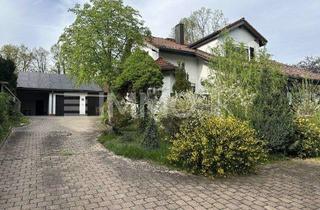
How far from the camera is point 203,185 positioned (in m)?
5.98

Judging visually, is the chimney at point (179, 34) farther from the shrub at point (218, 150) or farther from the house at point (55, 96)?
the shrub at point (218, 150)

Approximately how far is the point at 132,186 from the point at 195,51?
1523 cm

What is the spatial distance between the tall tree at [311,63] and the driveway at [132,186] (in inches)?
1474

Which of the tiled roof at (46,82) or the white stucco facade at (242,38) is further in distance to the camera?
the tiled roof at (46,82)

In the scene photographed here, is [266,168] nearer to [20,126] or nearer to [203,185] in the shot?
[203,185]

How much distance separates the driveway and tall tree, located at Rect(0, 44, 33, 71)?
118 ft

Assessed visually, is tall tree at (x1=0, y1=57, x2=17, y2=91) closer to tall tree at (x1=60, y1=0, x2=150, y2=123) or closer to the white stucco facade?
tall tree at (x1=60, y1=0, x2=150, y2=123)

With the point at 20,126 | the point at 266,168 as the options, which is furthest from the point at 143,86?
the point at 20,126

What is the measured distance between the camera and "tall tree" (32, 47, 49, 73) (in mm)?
44469

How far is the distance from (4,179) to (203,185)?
4.49m

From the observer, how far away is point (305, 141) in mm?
9094

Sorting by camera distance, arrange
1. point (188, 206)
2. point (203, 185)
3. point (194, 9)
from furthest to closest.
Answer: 1. point (194, 9)
2. point (203, 185)
3. point (188, 206)

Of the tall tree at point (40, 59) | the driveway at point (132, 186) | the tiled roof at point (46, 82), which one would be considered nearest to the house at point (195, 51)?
the driveway at point (132, 186)

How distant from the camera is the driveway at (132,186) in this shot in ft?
16.2
